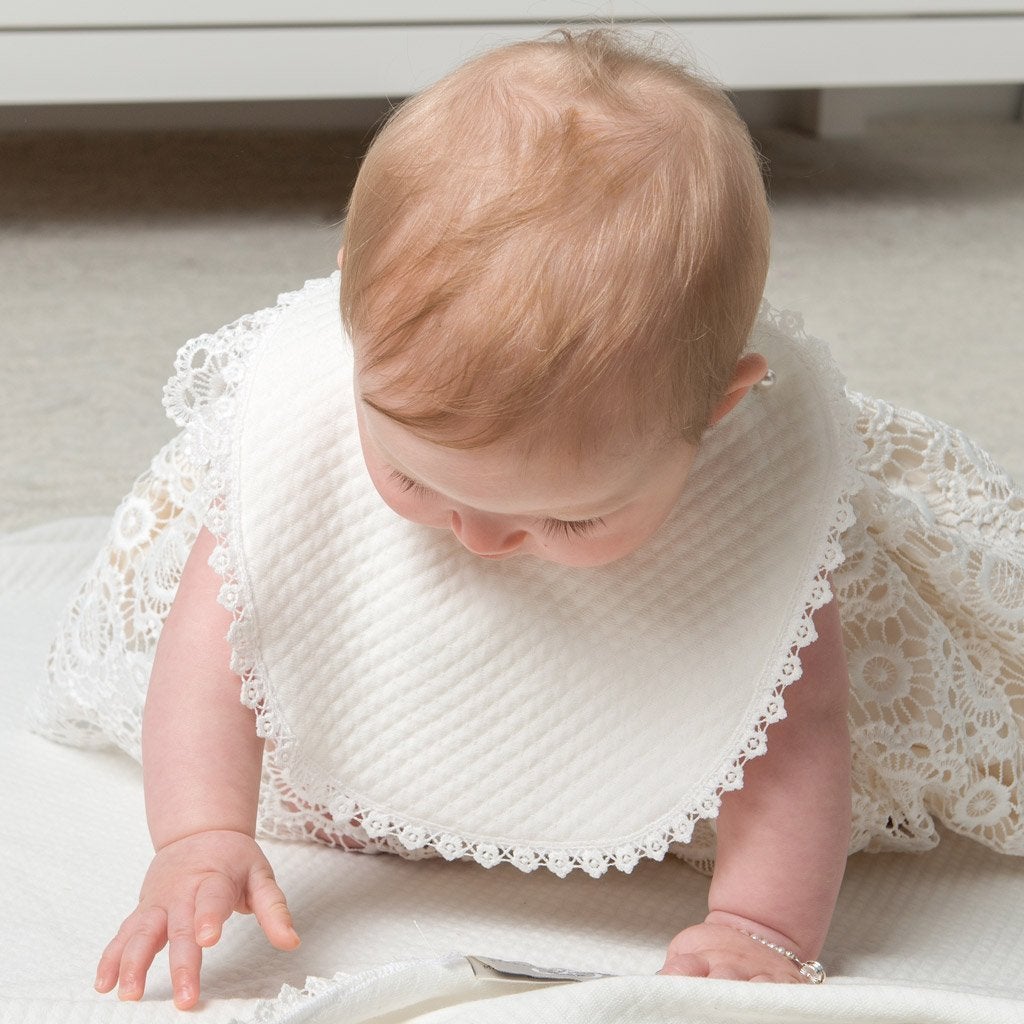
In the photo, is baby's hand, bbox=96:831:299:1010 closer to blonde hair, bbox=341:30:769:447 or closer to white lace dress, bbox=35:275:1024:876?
white lace dress, bbox=35:275:1024:876

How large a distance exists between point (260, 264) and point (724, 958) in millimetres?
1256

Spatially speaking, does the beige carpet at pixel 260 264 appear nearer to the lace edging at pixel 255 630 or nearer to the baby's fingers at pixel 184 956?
the lace edging at pixel 255 630

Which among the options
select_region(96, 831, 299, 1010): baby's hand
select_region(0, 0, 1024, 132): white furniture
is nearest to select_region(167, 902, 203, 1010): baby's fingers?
select_region(96, 831, 299, 1010): baby's hand

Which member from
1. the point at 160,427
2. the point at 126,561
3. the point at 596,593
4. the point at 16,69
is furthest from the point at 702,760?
the point at 16,69

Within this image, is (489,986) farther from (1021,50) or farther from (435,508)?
(1021,50)

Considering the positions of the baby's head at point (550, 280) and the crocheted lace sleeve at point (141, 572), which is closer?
the baby's head at point (550, 280)

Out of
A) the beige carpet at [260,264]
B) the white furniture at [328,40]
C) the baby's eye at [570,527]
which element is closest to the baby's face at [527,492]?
the baby's eye at [570,527]

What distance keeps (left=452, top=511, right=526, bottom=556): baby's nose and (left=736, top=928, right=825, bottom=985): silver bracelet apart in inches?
7.5

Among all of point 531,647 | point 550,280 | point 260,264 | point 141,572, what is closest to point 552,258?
point 550,280

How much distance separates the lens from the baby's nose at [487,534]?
55 cm

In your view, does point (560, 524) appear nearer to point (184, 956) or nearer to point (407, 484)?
point (407, 484)

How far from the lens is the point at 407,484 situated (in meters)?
0.56

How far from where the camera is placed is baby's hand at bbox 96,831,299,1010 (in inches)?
21.5

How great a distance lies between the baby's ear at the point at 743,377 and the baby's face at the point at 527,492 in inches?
0.8
